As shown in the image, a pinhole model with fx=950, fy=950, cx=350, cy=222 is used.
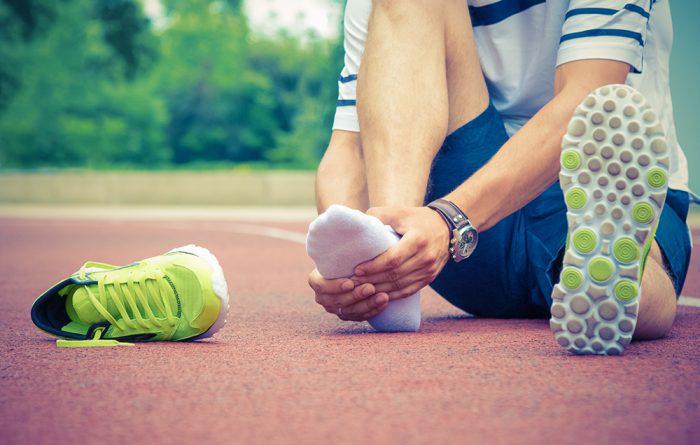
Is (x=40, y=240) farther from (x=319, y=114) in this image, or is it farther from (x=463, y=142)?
(x=319, y=114)

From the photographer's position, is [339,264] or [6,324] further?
[6,324]

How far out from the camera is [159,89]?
35406 millimetres

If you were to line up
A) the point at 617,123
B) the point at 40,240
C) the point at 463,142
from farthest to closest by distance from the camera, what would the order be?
the point at 40,240, the point at 463,142, the point at 617,123

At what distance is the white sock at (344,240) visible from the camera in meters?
2.00

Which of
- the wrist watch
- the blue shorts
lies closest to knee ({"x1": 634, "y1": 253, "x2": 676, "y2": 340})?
the blue shorts

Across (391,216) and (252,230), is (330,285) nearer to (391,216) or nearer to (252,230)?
(391,216)

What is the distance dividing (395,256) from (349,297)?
0.66 ft

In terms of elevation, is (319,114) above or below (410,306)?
below

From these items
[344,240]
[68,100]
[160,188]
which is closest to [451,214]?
[344,240]

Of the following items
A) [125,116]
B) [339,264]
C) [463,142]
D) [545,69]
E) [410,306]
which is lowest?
[125,116]

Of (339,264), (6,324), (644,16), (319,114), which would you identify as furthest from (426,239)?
(319,114)

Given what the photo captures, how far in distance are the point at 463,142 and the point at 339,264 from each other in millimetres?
563

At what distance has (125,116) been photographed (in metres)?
30.5

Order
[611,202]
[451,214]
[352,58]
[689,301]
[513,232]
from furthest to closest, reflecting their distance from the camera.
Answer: [689,301] → [352,58] → [513,232] → [451,214] → [611,202]
